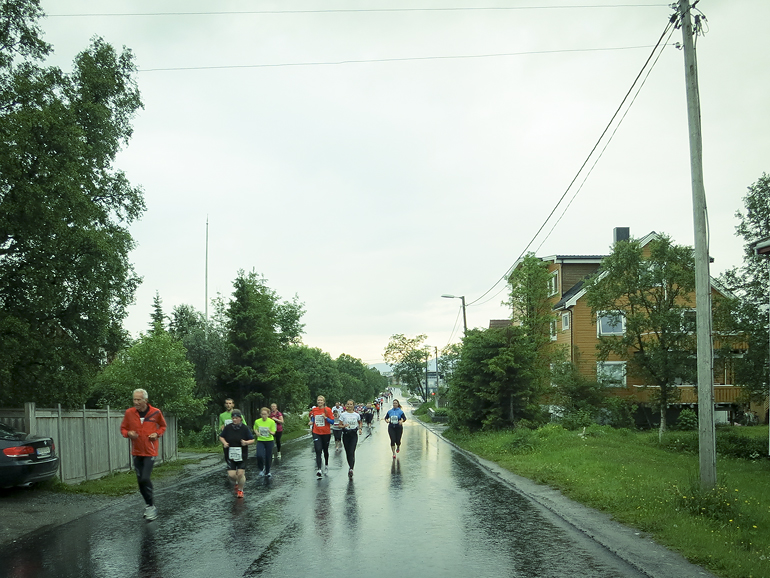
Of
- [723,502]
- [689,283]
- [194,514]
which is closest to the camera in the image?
[723,502]

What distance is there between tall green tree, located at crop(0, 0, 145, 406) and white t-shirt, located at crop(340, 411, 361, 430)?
773 centimetres

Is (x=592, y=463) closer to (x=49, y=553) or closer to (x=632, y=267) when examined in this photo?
(x=49, y=553)

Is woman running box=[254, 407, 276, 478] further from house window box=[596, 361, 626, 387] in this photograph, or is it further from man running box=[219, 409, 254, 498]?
house window box=[596, 361, 626, 387]

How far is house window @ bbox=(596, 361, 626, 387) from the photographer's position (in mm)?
35531

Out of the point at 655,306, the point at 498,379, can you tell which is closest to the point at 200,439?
the point at 498,379

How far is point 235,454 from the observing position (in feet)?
39.4

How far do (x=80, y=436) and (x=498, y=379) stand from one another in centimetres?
1729

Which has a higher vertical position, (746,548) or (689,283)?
(689,283)

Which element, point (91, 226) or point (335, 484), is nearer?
point (335, 484)

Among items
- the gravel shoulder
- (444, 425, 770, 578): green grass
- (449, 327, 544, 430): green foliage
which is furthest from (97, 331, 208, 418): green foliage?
(449, 327, 544, 430): green foliage

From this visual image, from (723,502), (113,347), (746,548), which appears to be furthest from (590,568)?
(113,347)

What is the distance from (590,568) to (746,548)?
2117mm

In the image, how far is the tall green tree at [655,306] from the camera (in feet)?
105

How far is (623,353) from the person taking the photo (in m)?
33.8
